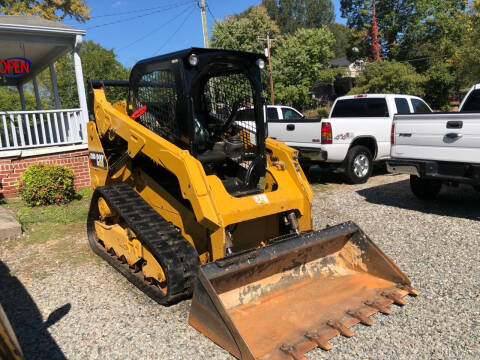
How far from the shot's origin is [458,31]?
3281 centimetres

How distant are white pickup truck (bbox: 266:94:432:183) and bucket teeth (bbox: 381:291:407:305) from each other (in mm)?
5356

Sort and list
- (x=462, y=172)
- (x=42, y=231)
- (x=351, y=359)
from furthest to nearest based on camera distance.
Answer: (x=42, y=231), (x=462, y=172), (x=351, y=359)

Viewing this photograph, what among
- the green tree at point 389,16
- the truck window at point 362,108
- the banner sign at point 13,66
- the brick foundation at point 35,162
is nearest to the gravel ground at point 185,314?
the brick foundation at point 35,162

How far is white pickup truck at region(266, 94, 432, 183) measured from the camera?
877 cm

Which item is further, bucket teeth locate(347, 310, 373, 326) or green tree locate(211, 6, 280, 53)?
green tree locate(211, 6, 280, 53)

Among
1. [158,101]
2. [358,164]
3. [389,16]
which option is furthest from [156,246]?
[389,16]

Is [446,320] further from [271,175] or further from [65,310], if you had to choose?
[65,310]

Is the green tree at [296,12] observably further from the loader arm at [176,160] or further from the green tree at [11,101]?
the loader arm at [176,160]

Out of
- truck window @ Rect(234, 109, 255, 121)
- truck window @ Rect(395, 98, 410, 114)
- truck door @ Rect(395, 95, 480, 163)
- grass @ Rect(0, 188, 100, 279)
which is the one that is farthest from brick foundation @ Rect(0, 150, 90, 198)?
truck window @ Rect(395, 98, 410, 114)

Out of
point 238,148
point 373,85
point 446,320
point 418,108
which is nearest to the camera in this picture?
point 446,320

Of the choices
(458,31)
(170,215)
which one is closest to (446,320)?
(170,215)

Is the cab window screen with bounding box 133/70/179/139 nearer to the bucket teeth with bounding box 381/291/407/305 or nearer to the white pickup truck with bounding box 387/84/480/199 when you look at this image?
the bucket teeth with bounding box 381/291/407/305

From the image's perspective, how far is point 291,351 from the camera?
114 inches

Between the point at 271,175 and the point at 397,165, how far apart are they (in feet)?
10.9
